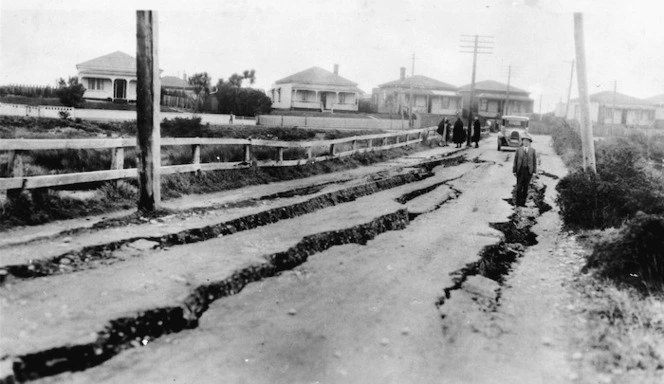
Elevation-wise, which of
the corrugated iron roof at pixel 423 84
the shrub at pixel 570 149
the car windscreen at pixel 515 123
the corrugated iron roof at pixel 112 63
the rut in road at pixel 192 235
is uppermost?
the corrugated iron roof at pixel 423 84

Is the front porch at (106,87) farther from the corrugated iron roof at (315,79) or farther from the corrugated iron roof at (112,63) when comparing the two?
the corrugated iron roof at (315,79)

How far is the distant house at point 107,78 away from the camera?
41812 mm

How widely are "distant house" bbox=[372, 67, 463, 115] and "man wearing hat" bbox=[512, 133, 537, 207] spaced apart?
5162 centimetres

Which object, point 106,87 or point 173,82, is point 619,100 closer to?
point 173,82

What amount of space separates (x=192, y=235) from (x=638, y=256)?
5100 mm

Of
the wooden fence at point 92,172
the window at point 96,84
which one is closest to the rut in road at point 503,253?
the wooden fence at point 92,172

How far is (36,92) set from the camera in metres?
37.2

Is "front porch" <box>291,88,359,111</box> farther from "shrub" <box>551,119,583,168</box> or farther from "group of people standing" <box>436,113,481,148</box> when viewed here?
"shrub" <box>551,119,583,168</box>

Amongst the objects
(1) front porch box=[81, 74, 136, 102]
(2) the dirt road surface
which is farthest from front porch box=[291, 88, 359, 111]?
(2) the dirt road surface

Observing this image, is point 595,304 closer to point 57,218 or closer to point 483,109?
point 57,218

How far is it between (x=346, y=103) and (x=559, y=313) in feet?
170

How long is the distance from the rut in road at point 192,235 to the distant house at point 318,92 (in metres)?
42.4

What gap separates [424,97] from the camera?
6494 cm

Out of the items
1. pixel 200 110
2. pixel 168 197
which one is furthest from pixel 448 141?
pixel 168 197
